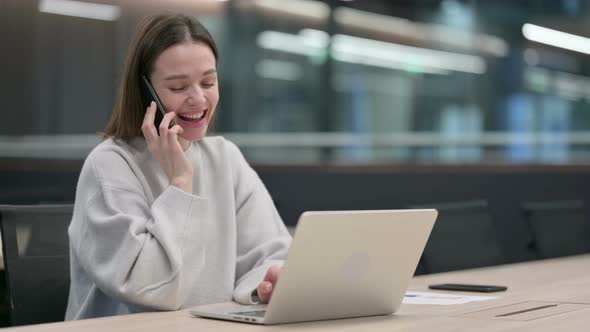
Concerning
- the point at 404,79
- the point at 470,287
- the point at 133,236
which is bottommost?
the point at 470,287

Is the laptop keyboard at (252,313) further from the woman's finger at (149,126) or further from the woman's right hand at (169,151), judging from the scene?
the woman's finger at (149,126)

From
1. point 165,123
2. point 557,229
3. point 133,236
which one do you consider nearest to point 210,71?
point 165,123

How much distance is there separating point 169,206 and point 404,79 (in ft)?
18.4

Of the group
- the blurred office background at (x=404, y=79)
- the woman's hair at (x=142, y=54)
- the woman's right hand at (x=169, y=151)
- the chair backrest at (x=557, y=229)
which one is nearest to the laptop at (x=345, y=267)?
the woman's right hand at (x=169, y=151)

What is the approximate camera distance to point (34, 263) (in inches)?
83.5

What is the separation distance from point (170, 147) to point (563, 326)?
914 mm

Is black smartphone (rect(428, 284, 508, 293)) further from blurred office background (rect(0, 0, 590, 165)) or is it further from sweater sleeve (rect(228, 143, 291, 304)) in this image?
blurred office background (rect(0, 0, 590, 165))

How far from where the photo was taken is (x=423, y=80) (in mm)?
7371

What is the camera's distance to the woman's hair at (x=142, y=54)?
210 centimetres

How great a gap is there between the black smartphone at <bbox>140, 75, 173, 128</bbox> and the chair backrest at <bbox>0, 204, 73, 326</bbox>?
37cm

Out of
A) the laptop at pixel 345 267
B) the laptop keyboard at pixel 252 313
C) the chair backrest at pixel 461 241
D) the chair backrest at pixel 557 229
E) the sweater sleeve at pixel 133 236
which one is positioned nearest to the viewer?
the laptop at pixel 345 267

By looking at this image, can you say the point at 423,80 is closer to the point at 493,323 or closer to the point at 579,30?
the point at 579,30

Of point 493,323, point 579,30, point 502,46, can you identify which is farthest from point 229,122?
point 493,323

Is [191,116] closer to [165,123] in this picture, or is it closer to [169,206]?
[165,123]
